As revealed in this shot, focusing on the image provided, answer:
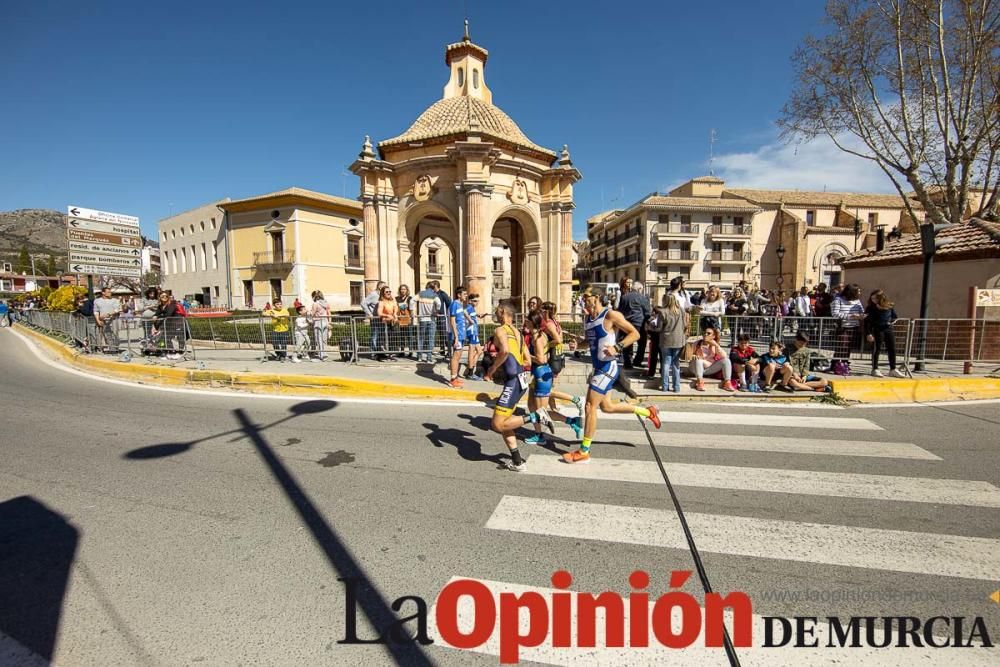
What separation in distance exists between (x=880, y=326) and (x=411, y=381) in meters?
9.14

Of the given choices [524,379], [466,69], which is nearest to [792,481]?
[524,379]

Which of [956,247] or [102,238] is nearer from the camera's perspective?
[956,247]

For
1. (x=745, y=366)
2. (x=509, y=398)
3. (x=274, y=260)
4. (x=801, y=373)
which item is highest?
(x=274, y=260)

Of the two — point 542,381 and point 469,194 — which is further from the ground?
point 469,194

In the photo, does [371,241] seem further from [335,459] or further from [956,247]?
[956,247]

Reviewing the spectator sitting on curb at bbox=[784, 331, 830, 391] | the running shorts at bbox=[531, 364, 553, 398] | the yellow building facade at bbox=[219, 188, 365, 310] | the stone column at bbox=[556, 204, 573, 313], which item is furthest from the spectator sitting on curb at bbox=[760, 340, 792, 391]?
the yellow building facade at bbox=[219, 188, 365, 310]

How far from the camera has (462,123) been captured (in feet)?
55.6

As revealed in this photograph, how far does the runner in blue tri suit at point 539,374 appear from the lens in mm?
5285

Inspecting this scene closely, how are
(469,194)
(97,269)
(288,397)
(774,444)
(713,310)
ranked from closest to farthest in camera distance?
(774,444) → (288,397) → (713,310) → (97,269) → (469,194)

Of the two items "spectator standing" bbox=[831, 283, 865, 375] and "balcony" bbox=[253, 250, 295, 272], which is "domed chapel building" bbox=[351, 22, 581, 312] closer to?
"spectator standing" bbox=[831, 283, 865, 375]

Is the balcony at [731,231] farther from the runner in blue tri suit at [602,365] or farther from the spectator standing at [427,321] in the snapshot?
the runner in blue tri suit at [602,365]

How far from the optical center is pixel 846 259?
50.2 ft

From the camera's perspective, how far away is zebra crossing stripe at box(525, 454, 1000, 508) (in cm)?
365

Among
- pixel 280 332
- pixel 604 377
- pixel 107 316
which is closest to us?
pixel 604 377
